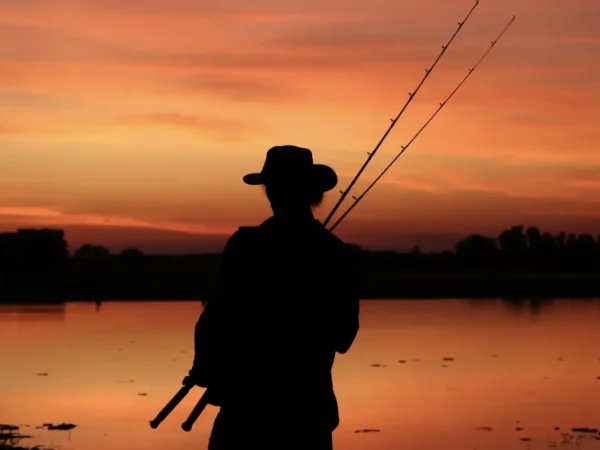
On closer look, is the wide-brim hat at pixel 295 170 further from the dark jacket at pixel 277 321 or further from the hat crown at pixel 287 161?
the dark jacket at pixel 277 321

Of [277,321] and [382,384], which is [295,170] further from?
[382,384]

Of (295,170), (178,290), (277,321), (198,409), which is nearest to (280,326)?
(277,321)

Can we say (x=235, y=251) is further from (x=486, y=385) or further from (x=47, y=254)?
(x=47, y=254)

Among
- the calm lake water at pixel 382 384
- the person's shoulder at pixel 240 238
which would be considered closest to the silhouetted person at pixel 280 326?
the person's shoulder at pixel 240 238

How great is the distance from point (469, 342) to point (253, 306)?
3252 centimetres

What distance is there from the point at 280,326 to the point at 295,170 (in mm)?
494

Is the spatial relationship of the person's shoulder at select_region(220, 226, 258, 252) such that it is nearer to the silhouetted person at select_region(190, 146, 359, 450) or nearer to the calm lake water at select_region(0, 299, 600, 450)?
the silhouetted person at select_region(190, 146, 359, 450)

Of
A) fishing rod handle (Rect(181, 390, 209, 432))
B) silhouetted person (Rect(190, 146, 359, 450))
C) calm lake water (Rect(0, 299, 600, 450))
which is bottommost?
calm lake water (Rect(0, 299, 600, 450))

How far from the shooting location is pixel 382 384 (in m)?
23.7

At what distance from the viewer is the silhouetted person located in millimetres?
3621

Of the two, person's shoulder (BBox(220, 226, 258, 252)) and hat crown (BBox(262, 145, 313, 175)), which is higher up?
hat crown (BBox(262, 145, 313, 175))

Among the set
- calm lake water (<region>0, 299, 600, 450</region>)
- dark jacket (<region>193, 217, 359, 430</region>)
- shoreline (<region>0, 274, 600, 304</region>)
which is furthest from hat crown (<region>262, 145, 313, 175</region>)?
shoreline (<region>0, 274, 600, 304</region>)

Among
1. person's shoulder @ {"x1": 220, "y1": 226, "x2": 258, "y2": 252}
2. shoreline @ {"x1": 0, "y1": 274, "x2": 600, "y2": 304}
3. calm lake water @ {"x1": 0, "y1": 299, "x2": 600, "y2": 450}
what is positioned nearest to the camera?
person's shoulder @ {"x1": 220, "y1": 226, "x2": 258, "y2": 252}

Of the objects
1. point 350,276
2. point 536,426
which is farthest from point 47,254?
point 350,276
